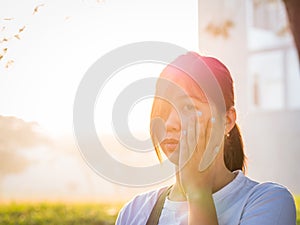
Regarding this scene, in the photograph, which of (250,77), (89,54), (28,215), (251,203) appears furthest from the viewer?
(250,77)

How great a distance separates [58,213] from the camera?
13.8ft

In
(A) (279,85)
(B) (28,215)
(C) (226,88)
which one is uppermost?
(C) (226,88)

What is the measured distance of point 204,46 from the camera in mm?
4207

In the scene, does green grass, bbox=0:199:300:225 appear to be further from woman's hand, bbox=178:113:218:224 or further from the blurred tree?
woman's hand, bbox=178:113:218:224

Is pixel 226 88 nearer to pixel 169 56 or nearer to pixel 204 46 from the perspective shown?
pixel 169 56

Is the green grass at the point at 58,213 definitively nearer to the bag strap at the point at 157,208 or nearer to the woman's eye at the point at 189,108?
the bag strap at the point at 157,208

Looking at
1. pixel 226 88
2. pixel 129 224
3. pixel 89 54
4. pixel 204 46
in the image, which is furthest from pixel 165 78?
pixel 204 46

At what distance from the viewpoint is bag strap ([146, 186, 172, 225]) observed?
166 cm

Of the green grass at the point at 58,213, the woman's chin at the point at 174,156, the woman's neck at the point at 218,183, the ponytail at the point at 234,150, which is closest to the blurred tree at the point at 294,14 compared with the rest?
the ponytail at the point at 234,150

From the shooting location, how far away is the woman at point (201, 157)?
4.77ft

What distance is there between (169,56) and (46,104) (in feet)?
4.77

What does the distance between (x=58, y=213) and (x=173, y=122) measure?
9.38 feet

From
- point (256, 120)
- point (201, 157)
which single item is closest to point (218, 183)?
point (201, 157)

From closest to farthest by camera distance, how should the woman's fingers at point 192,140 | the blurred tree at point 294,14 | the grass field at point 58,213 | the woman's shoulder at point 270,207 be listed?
the woman's fingers at point 192,140 → the woman's shoulder at point 270,207 → the blurred tree at point 294,14 → the grass field at point 58,213
